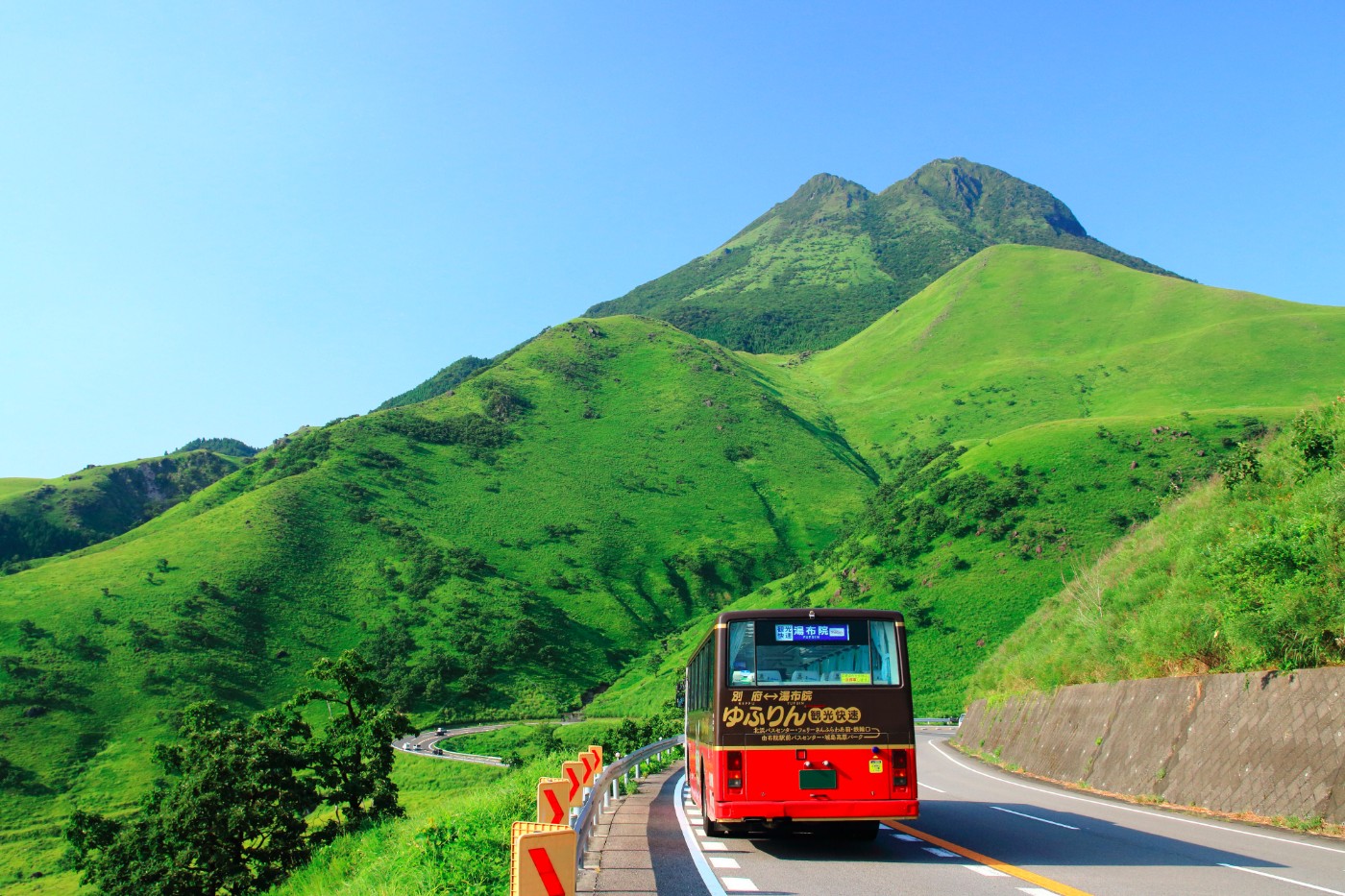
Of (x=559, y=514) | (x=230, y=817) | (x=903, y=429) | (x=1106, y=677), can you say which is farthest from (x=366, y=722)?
(x=903, y=429)

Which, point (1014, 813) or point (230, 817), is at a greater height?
point (1014, 813)

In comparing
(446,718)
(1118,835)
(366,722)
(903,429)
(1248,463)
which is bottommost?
(446,718)

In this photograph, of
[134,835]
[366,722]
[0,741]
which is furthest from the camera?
[0,741]

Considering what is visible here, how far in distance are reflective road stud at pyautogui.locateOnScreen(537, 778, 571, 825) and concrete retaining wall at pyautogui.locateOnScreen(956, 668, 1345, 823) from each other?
1114cm

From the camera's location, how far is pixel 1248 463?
2628 cm

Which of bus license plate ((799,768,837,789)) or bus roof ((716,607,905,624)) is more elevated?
bus roof ((716,607,905,624))

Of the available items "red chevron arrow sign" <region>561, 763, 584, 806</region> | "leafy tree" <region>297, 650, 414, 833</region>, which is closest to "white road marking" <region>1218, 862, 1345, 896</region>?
"red chevron arrow sign" <region>561, 763, 584, 806</region>

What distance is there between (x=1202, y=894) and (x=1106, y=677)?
17309 mm

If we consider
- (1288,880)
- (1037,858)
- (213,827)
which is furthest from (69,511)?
(1288,880)

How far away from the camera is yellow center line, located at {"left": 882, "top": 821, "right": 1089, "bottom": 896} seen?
9799 mm

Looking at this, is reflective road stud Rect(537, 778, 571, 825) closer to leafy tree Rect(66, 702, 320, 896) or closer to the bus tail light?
the bus tail light

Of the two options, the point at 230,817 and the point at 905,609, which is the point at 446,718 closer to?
the point at 905,609

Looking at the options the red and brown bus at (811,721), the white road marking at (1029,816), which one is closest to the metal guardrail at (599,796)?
the red and brown bus at (811,721)

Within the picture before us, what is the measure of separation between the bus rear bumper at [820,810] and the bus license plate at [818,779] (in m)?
0.20
